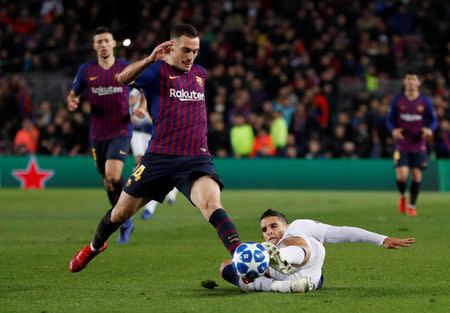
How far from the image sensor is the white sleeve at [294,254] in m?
5.80

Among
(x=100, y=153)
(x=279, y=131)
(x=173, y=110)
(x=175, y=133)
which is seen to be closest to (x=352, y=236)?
(x=175, y=133)

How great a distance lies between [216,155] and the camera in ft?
71.1

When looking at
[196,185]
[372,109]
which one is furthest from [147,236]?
[372,109]

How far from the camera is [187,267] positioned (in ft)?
25.3

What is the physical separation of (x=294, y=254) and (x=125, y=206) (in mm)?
1733

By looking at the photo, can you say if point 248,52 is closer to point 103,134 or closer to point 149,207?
point 149,207

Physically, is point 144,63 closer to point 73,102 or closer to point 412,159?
point 73,102

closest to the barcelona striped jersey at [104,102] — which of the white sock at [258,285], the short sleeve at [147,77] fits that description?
the short sleeve at [147,77]

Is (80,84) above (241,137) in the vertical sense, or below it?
above

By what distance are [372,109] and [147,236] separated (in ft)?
40.9

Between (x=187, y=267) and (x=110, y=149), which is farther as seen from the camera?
(x=110, y=149)

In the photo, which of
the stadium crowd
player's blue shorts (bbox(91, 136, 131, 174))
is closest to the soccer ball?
player's blue shorts (bbox(91, 136, 131, 174))

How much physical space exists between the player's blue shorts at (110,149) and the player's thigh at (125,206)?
2.60m

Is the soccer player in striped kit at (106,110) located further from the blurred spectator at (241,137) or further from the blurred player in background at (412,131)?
the blurred spectator at (241,137)
